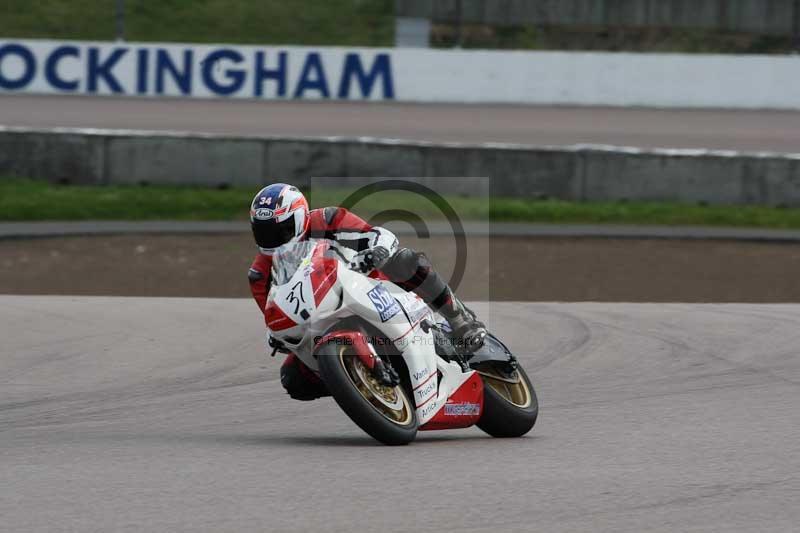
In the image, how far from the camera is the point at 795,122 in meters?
23.3

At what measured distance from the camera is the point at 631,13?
31.8 metres

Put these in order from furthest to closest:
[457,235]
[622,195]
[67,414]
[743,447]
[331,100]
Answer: [331,100] < [622,195] < [457,235] < [67,414] < [743,447]

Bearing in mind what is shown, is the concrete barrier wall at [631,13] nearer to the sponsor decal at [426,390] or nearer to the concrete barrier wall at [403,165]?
the concrete barrier wall at [403,165]

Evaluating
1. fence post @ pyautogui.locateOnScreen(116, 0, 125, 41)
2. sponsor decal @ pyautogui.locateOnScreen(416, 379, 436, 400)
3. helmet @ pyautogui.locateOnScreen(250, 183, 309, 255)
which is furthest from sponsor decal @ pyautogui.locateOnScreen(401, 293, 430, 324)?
fence post @ pyautogui.locateOnScreen(116, 0, 125, 41)

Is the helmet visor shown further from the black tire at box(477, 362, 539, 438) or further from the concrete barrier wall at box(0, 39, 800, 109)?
the concrete barrier wall at box(0, 39, 800, 109)

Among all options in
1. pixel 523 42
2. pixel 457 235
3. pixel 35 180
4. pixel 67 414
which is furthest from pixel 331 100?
pixel 67 414

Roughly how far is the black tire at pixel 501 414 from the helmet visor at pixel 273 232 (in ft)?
3.92

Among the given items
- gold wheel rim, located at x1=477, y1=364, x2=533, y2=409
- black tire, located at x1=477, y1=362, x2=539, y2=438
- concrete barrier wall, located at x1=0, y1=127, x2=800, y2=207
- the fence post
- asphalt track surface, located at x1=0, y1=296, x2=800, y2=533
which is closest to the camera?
asphalt track surface, located at x1=0, y1=296, x2=800, y2=533

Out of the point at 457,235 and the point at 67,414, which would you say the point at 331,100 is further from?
the point at 67,414

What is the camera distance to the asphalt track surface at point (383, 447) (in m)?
4.39

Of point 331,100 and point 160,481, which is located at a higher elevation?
point 331,100

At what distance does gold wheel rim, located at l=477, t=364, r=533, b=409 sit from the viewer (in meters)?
6.14

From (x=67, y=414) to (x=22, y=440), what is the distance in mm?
856

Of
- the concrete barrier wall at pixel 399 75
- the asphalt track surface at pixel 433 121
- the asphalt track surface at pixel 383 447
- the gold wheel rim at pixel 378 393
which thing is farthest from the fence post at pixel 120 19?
the gold wheel rim at pixel 378 393
